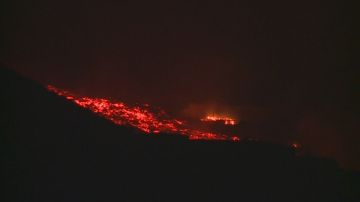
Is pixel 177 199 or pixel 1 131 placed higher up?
pixel 1 131

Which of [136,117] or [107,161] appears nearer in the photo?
[107,161]

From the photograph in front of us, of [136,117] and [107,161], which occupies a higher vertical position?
[136,117]

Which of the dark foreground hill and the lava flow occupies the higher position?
the lava flow

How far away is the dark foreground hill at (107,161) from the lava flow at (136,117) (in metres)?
0.30

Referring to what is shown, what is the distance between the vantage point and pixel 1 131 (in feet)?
26.1

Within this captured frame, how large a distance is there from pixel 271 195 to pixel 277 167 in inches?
22.0

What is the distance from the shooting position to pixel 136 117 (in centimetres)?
959

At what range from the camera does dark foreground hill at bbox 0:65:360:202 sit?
7789 mm

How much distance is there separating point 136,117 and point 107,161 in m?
1.55

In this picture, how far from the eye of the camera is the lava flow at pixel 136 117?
8.84m

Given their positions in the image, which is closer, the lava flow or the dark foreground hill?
the dark foreground hill

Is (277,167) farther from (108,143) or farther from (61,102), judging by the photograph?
(61,102)

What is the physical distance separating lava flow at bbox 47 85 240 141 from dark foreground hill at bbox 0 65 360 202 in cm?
30

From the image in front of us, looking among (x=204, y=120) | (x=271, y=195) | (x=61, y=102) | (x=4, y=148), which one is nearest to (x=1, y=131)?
(x=4, y=148)
